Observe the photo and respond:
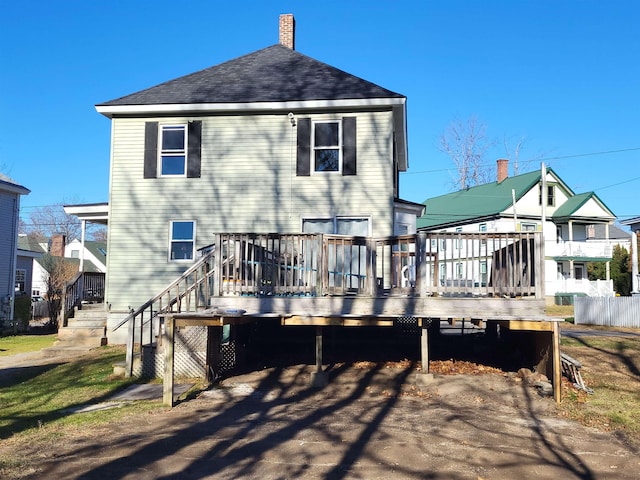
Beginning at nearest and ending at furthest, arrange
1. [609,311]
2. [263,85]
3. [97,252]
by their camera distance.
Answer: [263,85] < [609,311] < [97,252]

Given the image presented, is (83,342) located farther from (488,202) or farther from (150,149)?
(488,202)

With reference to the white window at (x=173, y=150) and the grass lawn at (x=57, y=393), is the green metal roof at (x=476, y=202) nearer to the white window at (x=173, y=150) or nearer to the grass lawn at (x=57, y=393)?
the white window at (x=173, y=150)

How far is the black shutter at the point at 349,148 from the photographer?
15.3 m

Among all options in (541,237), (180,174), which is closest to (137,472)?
(541,237)

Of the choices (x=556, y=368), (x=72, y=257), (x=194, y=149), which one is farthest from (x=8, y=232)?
(x=72, y=257)

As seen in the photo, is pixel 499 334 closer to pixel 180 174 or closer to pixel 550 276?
pixel 180 174

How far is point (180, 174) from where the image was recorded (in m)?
16.0

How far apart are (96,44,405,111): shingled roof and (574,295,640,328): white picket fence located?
1311 centimetres

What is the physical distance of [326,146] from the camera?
51.0ft

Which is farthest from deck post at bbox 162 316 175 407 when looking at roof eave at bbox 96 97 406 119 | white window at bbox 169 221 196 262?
roof eave at bbox 96 97 406 119

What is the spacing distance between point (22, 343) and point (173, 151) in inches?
334

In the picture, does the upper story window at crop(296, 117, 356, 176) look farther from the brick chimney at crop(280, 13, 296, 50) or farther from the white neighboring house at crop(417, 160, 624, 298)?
the white neighboring house at crop(417, 160, 624, 298)

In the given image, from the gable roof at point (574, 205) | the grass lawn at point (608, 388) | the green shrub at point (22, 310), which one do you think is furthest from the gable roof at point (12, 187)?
the gable roof at point (574, 205)

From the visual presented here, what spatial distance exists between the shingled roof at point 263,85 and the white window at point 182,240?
10.9 ft
